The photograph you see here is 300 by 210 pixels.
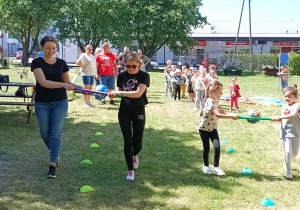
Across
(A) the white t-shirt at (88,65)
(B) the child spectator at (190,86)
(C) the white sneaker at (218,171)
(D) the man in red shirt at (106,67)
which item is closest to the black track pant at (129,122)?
(C) the white sneaker at (218,171)

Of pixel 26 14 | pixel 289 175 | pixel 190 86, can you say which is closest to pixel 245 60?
pixel 26 14

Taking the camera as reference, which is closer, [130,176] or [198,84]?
[130,176]

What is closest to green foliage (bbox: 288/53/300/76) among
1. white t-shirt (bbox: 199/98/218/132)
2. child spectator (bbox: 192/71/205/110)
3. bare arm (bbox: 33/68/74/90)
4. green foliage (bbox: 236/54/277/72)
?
green foliage (bbox: 236/54/277/72)

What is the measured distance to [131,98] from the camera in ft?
18.1

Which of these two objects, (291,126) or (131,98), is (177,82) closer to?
(291,126)

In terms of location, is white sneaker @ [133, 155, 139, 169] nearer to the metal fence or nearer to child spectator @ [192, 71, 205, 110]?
child spectator @ [192, 71, 205, 110]

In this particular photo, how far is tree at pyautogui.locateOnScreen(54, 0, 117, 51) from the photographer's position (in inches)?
1710

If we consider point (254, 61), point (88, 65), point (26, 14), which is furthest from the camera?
point (26, 14)

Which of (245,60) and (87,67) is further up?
(245,60)

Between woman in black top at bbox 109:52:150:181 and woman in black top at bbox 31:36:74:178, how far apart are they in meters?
0.71

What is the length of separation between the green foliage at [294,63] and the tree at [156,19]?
11.5 meters

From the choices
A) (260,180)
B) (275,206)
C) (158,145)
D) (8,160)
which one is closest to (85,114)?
(158,145)

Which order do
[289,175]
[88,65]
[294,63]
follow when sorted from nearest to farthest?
[289,175], [88,65], [294,63]

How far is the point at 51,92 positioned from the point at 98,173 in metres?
1.36
